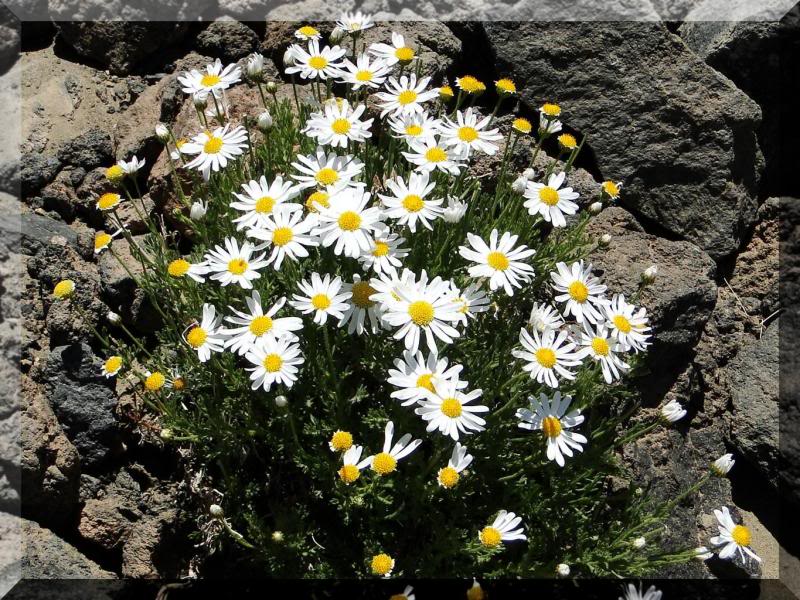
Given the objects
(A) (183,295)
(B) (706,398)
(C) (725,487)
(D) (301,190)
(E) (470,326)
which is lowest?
(C) (725,487)

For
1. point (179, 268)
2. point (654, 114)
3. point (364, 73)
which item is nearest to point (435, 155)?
point (364, 73)

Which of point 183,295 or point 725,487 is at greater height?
point 183,295

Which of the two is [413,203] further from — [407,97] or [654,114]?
[654,114]

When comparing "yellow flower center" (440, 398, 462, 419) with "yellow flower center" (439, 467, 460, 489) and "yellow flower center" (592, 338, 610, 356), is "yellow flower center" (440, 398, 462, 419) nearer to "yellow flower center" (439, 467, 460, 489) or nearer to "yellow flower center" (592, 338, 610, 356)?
"yellow flower center" (439, 467, 460, 489)

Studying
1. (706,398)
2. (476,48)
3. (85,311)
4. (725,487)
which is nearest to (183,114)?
(85,311)

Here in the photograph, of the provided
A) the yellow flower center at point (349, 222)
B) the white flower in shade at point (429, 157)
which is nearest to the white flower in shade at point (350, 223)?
the yellow flower center at point (349, 222)

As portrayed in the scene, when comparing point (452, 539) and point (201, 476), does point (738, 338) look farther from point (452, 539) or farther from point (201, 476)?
point (201, 476)

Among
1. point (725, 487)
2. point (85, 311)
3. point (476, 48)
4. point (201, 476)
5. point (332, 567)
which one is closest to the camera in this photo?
point (332, 567)

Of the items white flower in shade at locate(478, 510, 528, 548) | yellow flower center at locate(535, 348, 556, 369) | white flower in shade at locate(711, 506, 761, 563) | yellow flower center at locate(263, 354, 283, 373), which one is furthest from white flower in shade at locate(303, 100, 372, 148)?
white flower in shade at locate(711, 506, 761, 563)
